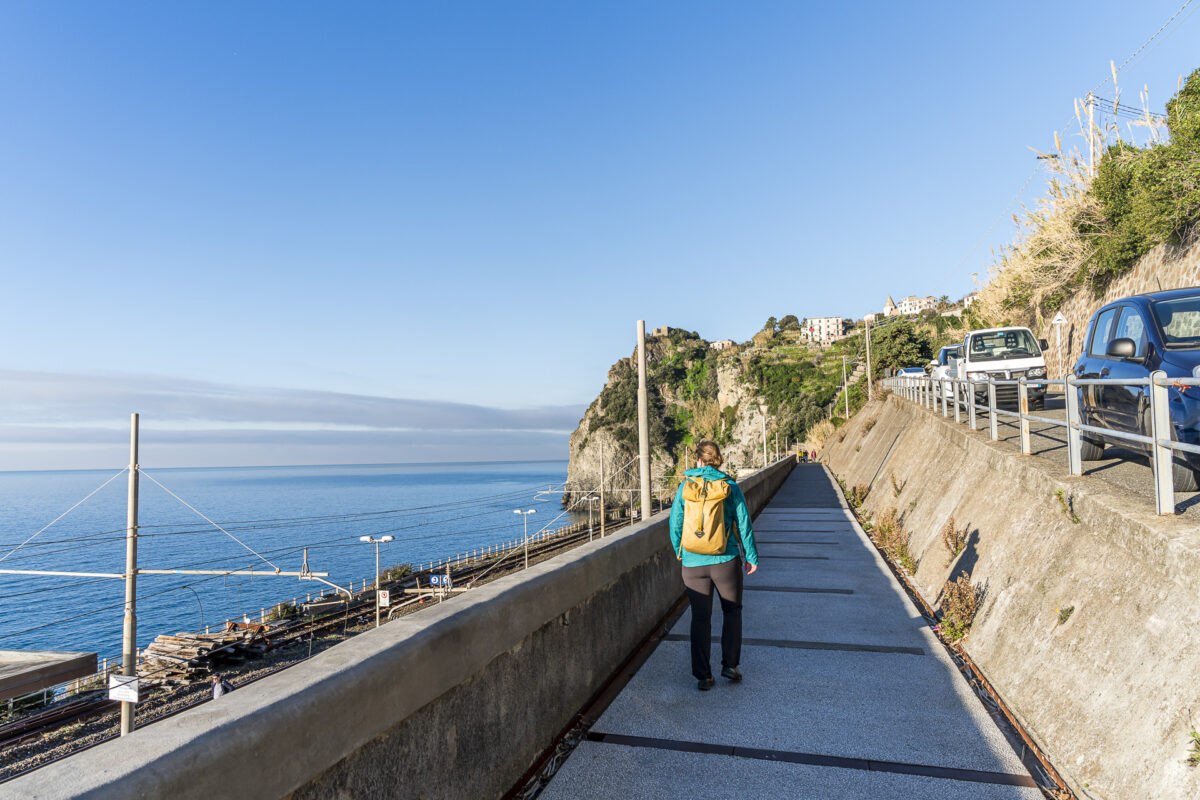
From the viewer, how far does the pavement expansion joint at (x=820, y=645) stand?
234 inches

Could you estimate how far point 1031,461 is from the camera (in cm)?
665

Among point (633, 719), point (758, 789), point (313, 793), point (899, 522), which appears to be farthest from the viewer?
point (899, 522)

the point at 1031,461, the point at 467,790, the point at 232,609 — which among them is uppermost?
the point at 1031,461

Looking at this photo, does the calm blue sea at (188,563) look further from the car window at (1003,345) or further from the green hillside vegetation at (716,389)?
the green hillside vegetation at (716,389)

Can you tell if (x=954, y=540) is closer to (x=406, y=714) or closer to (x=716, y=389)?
(x=406, y=714)

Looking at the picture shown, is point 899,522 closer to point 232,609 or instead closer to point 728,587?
point 728,587

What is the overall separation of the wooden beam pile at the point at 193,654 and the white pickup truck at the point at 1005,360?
31560mm

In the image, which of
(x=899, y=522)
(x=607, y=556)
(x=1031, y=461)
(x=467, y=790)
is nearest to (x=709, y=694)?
(x=607, y=556)

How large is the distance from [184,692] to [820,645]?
30242mm

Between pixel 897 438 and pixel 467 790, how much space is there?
1873cm

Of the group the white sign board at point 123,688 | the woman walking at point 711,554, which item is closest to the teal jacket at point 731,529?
the woman walking at point 711,554

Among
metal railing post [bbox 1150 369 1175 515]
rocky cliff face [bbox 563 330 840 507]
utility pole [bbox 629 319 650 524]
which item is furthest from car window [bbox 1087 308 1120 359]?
rocky cliff face [bbox 563 330 840 507]

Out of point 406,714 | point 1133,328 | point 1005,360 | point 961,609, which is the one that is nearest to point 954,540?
point 961,609

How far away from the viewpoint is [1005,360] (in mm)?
16203
